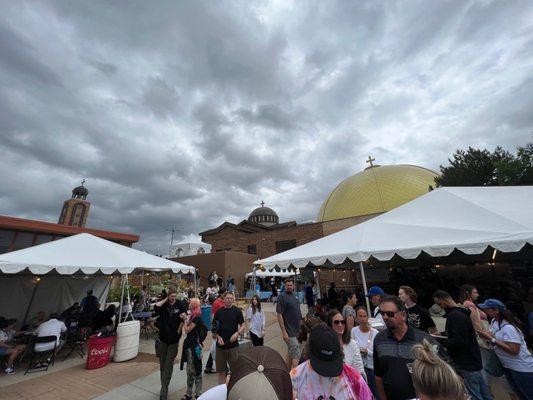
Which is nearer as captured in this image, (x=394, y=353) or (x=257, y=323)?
(x=394, y=353)

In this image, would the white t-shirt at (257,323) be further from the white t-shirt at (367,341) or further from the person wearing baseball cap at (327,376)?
the person wearing baseball cap at (327,376)

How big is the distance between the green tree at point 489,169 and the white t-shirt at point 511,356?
908 inches

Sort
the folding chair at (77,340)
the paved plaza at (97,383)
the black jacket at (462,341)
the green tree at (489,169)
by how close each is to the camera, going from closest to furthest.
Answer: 1. the black jacket at (462,341)
2. the paved plaza at (97,383)
3. the folding chair at (77,340)
4. the green tree at (489,169)

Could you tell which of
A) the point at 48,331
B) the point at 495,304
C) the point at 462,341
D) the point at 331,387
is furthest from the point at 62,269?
the point at 495,304

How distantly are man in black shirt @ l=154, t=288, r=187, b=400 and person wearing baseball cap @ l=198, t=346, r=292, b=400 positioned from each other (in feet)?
13.0

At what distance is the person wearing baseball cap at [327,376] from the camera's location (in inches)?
70.5

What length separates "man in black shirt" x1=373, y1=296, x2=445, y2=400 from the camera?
2.29 m

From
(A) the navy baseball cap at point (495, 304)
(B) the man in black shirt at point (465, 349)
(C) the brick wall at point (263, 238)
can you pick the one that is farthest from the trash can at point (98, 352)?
(C) the brick wall at point (263, 238)

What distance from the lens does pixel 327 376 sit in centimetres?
177

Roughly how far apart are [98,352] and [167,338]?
3590 mm

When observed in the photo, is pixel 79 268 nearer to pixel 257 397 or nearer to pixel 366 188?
pixel 257 397

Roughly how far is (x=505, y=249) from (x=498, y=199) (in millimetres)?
4026

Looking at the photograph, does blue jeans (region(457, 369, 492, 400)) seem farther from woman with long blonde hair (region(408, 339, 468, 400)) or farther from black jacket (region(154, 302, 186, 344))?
black jacket (region(154, 302, 186, 344))

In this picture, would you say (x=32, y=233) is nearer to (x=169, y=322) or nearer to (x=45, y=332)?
(x=45, y=332)
